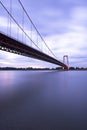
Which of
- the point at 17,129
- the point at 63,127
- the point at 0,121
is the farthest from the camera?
the point at 0,121

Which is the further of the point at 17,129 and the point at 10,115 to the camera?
the point at 10,115

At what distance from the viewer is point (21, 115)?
20.1ft

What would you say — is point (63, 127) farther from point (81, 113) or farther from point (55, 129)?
point (81, 113)

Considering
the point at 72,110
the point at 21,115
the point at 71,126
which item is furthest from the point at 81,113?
the point at 21,115

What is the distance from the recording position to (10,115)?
6105mm

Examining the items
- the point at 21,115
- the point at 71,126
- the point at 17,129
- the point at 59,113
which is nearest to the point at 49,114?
the point at 59,113

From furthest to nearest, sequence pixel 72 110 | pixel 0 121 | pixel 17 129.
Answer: pixel 72 110
pixel 0 121
pixel 17 129

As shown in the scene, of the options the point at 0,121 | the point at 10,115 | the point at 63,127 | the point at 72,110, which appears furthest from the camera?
the point at 72,110

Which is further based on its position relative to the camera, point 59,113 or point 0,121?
point 59,113

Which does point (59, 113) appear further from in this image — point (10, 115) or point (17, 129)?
point (17, 129)

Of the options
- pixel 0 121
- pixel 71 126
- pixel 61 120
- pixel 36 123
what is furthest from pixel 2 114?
pixel 71 126

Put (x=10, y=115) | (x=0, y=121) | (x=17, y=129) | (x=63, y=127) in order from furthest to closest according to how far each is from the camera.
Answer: (x=10, y=115) → (x=0, y=121) → (x=63, y=127) → (x=17, y=129)

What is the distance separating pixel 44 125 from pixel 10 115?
138 centimetres

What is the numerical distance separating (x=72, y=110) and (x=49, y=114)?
0.96m
